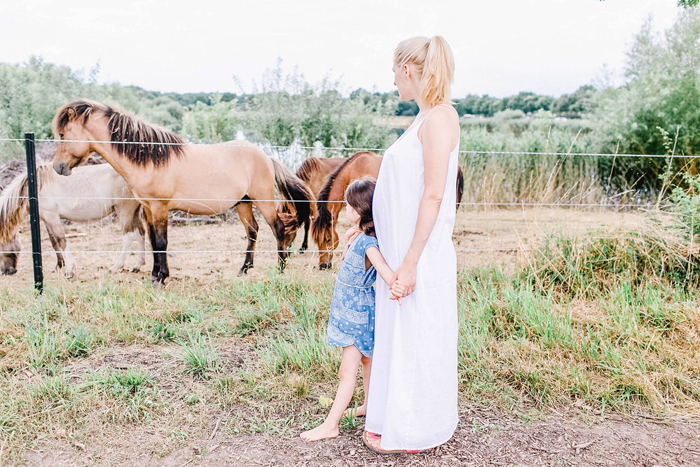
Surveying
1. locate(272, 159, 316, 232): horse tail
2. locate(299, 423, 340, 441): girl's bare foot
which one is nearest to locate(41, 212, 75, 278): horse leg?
locate(272, 159, 316, 232): horse tail

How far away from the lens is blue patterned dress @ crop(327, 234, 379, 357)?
2.41 meters

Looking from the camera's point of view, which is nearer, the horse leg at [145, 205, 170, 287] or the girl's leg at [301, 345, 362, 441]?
the girl's leg at [301, 345, 362, 441]

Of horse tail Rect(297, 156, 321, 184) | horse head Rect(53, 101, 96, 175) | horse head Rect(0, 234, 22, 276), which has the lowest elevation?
horse head Rect(0, 234, 22, 276)

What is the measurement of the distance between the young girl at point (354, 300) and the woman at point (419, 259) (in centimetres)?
11

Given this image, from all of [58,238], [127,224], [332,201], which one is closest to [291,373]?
[332,201]

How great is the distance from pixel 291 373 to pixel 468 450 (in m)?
1.16

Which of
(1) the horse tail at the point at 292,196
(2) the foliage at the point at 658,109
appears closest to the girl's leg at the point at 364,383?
(1) the horse tail at the point at 292,196

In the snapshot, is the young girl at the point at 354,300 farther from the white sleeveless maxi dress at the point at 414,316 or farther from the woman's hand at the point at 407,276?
the woman's hand at the point at 407,276

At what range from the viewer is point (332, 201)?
17.9ft

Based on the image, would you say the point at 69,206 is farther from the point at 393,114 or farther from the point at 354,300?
the point at 393,114

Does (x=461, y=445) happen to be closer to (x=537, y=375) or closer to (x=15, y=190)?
(x=537, y=375)

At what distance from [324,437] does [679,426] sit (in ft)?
6.20

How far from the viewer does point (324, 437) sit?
2508 millimetres

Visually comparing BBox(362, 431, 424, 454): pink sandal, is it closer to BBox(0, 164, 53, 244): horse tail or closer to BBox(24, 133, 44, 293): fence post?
BBox(24, 133, 44, 293): fence post
